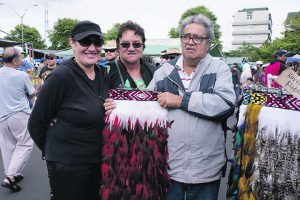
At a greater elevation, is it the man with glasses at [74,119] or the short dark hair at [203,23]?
the short dark hair at [203,23]

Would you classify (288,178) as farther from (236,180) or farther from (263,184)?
(236,180)

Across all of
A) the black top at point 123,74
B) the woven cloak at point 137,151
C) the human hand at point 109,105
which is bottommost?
the woven cloak at point 137,151

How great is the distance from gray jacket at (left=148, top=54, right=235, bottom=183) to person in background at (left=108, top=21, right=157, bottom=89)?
0.50 m

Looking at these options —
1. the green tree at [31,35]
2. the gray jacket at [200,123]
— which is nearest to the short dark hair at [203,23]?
the gray jacket at [200,123]

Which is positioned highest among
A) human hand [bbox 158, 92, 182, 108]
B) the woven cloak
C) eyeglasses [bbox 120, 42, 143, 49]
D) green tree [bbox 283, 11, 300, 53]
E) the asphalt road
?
green tree [bbox 283, 11, 300, 53]

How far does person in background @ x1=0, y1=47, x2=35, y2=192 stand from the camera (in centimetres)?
457

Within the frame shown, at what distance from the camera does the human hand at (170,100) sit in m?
2.10

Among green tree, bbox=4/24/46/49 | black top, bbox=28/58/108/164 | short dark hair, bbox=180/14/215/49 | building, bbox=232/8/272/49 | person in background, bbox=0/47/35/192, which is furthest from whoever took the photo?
building, bbox=232/8/272/49

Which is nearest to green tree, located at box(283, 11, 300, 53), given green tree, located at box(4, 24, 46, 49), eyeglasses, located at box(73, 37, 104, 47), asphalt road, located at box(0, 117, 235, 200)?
asphalt road, located at box(0, 117, 235, 200)

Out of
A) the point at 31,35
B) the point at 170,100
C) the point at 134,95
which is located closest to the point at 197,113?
the point at 170,100

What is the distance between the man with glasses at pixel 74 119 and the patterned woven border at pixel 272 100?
108cm

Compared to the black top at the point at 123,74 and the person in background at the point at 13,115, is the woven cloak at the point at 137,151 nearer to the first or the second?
the black top at the point at 123,74

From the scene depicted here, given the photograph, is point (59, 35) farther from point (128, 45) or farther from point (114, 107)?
point (114, 107)

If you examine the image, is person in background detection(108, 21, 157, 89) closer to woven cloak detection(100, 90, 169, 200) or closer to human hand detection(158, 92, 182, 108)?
woven cloak detection(100, 90, 169, 200)
